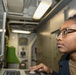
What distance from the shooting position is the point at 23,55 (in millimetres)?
6363

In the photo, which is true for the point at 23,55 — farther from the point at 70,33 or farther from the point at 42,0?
the point at 70,33

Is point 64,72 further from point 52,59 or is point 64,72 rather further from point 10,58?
point 10,58

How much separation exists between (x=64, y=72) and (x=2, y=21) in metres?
2.03

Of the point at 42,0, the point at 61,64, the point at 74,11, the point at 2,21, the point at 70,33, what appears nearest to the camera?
the point at 70,33

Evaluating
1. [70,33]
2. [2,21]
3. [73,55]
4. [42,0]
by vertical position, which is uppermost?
[42,0]

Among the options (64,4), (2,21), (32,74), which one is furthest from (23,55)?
(32,74)

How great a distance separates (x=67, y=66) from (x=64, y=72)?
7 centimetres

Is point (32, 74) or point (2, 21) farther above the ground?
point (2, 21)

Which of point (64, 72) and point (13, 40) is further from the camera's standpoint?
point (13, 40)

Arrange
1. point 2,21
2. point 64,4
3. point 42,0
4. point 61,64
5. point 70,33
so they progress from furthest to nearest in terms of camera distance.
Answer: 1. point 2,21
2. point 64,4
3. point 42,0
4. point 61,64
5. point 70,33

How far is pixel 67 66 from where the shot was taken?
1.32m

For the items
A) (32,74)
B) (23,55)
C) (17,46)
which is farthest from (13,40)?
(32,74)

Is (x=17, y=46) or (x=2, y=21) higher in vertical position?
(x=2, y=21)

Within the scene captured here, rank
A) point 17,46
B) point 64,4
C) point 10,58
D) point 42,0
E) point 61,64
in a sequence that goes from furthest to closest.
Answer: point 17,46, point 10,58, point 64,4, point 42,0, point 61,64
